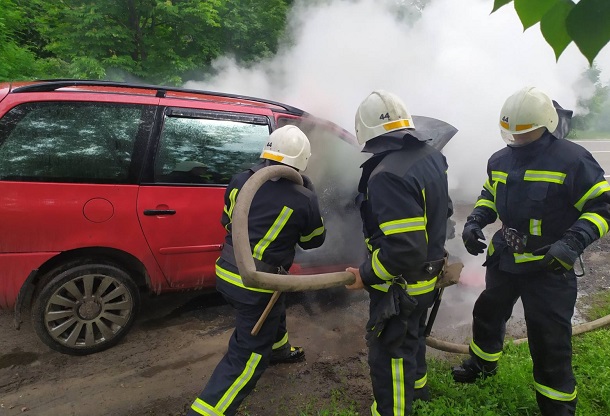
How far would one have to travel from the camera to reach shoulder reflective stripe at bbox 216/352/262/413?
214cm

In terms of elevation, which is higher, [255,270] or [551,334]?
[255,270]

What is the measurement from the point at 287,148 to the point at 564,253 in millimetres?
1614

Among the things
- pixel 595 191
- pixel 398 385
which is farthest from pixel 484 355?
pixel 595 191

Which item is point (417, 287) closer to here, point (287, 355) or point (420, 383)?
point (420, 383)

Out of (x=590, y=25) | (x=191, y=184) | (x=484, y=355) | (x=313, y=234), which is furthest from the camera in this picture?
(x=191, y=184)

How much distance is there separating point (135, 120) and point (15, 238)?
43.8 inches

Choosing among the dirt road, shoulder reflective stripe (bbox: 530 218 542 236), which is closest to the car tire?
the dirt road

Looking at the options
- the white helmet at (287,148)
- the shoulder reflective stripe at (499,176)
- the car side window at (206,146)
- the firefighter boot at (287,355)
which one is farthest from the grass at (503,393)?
the car side window at (206,146)

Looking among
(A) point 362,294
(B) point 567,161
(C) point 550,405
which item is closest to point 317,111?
(A) point 362,294

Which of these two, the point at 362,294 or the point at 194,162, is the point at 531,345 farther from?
the point at 194,162

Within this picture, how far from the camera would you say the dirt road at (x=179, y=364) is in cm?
253

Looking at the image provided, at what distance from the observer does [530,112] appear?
2.28 metres

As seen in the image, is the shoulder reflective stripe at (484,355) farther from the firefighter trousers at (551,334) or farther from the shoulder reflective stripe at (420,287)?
the shoulder reflective stripe at (420,287)

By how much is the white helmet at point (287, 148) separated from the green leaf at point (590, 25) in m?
1.70
